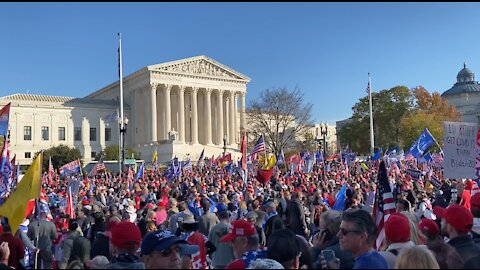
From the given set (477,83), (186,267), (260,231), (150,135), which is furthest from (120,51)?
(477,83)

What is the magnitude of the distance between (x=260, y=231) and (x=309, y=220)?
3366mm

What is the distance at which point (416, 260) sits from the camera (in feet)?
10.2

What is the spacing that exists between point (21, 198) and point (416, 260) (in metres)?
4.84

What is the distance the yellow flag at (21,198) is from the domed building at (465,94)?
10049 cm

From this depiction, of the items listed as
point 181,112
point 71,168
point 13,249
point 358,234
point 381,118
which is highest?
point 181,112

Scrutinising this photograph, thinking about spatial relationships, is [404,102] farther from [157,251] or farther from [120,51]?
[157,251]

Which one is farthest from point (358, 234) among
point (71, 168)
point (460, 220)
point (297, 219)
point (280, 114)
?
point (280, 114)

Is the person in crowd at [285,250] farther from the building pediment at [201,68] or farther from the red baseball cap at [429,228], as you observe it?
the building pediment at [201,68]

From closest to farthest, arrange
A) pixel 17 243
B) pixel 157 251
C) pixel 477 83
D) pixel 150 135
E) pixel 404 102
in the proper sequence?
pixel 157 251
pixel 17 243
pixel 404 102
pixel 150 135
pixel 477 83

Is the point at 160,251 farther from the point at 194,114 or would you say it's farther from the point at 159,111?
the point at 159,111

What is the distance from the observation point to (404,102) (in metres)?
69.6

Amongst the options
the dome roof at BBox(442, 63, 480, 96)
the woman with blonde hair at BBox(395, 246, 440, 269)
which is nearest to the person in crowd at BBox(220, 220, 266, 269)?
the woman with blonde hair at BBox(395, 246, 440, 269)

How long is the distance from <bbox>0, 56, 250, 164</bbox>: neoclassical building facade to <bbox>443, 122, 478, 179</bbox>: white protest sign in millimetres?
64945

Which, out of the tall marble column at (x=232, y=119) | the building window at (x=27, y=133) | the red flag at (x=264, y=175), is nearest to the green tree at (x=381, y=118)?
the tall marble column at (x=232, y=119)
